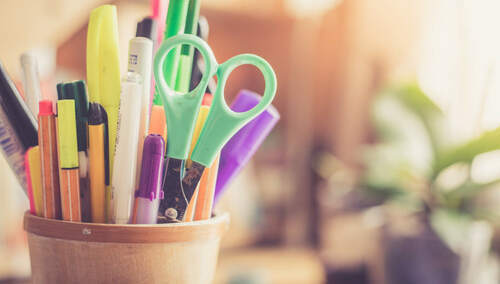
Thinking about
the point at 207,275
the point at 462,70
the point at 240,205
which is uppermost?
the point at 462,70

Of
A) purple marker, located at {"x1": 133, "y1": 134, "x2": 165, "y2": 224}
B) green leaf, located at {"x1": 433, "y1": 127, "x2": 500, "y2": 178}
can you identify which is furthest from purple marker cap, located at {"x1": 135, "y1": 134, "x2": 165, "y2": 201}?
green leaf, located at {"x1": 433, "y1": 127, "x2": 500, "y2": 178}

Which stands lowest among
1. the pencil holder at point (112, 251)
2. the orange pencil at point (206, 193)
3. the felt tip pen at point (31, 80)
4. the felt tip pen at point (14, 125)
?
the pencil holder at point (112, 251)

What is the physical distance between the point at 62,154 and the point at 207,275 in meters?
0.10

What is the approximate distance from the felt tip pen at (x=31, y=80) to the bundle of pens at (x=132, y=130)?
0.02m

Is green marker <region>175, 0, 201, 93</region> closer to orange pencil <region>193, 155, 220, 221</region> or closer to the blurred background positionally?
orange pencil <region>193, 155, 220, 221</region>

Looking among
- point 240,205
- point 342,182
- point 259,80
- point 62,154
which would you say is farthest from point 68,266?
point 259,80

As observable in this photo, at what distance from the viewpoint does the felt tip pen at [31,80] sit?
0.85 feet

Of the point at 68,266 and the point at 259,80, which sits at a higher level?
the point at 259,80

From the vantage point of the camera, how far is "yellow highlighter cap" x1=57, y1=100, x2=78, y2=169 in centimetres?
22

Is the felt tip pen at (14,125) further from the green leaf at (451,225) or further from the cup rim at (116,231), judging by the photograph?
the green leaf at (451,225)

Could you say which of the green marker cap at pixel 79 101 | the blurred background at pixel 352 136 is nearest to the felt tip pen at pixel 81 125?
the green marker cap at pixel 79 101

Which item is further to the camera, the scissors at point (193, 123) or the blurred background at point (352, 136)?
the blurred background at point (352, 136)

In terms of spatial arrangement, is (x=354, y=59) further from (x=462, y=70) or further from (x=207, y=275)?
(x=207, y=275)

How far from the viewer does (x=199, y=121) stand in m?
0.25
